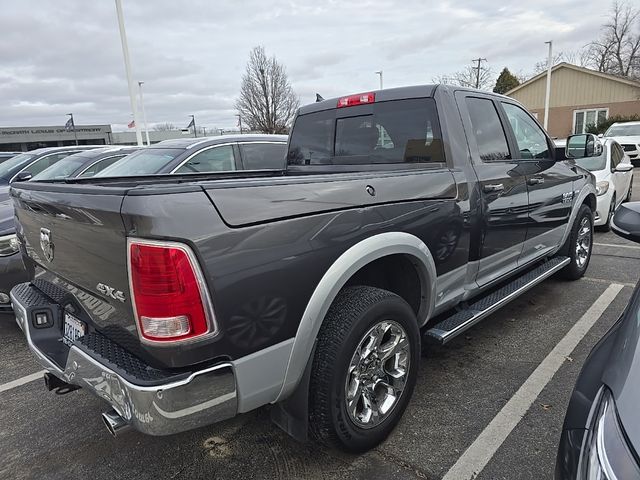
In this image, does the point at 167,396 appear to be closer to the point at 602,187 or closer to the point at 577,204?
the point at 577,204

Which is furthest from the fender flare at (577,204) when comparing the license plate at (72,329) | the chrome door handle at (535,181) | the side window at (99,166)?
the side window at (99,166)

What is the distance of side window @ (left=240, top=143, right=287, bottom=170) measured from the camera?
21.2 feet

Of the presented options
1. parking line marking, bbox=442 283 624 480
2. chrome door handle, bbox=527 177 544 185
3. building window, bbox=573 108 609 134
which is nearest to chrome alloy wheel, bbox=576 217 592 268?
parking line marking, bbox=442 283 624 480

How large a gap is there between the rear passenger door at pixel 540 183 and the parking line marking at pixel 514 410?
719mm

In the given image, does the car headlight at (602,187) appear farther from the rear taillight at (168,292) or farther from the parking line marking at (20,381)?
the parking line marking at (20,381)

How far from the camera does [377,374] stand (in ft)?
7.99

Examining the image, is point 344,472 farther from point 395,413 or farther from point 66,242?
point 66,242

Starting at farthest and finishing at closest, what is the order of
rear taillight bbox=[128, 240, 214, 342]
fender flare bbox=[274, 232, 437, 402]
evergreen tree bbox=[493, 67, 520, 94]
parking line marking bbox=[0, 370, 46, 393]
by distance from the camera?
Answer: evergreen tree bbox=[493, 67, 520, 94], parking line marking bbox=[0, 370, 46, 393], fender flare bbox=[274, 232, 437, 402], rear taillight bbox=[128, 240, 214, 342]

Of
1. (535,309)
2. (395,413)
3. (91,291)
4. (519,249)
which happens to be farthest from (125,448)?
(535,309)

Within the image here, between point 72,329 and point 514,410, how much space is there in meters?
2.55

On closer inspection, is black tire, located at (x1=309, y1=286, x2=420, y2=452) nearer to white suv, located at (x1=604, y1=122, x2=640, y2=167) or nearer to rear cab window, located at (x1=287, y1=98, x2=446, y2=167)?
rear cab window, located at (x1=287, y1=98, x2=446, y2=167)

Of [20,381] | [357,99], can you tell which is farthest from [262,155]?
[20,381]

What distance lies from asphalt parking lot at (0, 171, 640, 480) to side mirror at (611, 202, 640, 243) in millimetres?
1144

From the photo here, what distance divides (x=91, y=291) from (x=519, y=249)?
10.4ft
